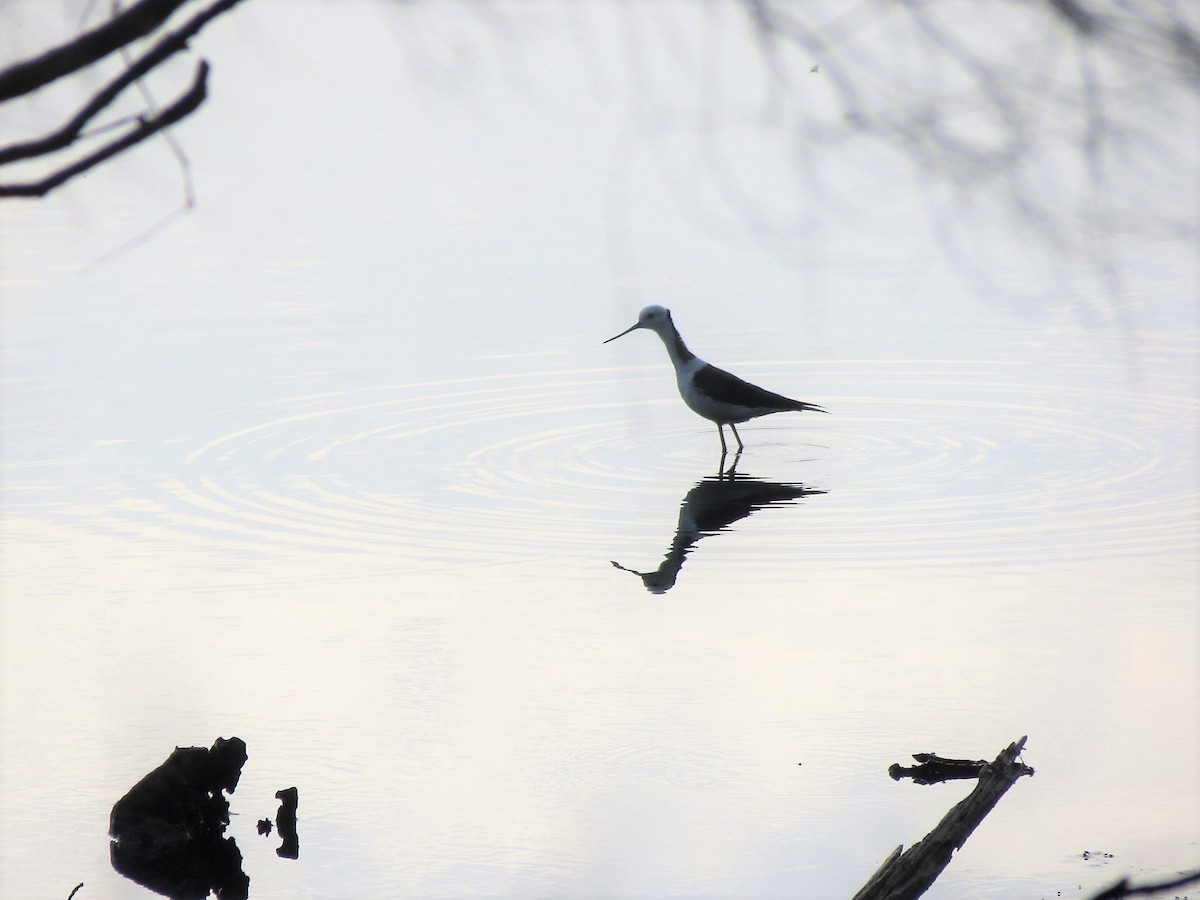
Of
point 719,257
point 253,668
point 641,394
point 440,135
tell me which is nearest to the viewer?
point 253,668

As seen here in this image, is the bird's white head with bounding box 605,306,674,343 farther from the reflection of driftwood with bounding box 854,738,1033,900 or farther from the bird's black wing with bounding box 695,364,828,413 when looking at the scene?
the reflection of driftwood with bounding box 854,738,1033,900

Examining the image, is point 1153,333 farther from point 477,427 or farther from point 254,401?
point 254,401

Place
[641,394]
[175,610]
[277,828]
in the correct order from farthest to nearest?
[641,394] → [175,610] → [277,828]

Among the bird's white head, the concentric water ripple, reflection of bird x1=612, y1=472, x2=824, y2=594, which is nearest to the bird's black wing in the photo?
the concentric water ripple

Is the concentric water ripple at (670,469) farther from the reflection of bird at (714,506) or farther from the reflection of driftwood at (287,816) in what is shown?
the reflection of driftwood at (287,816)

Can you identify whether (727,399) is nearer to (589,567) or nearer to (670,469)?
(670,469)

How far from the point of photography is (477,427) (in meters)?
11.4

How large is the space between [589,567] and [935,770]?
2.88 meters

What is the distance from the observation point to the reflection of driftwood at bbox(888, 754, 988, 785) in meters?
6.05

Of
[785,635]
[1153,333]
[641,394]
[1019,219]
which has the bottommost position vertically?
[1153,333]

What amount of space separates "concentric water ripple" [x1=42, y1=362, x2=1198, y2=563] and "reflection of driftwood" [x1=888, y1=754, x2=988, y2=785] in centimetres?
267

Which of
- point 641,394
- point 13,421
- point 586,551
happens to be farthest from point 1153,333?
point 13,421

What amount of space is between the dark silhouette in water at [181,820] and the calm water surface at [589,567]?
0.29ft

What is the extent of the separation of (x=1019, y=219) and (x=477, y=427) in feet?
28.8
